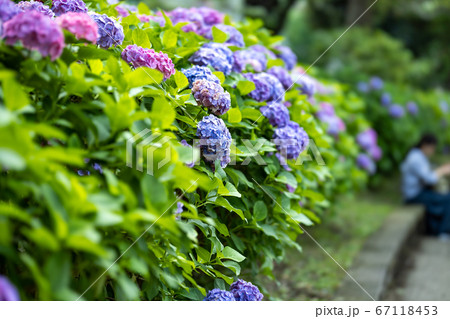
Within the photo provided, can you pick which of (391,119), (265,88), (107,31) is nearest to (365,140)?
(391,119)

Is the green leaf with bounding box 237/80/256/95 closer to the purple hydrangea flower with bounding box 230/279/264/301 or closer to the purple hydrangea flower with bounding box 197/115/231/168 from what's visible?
the purple hydrangea flower with bounding box 197/115/231/168

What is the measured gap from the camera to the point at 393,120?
22.0ft

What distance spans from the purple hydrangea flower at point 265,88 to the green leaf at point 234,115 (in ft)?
1.23

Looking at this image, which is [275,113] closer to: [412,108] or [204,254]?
[204,254]

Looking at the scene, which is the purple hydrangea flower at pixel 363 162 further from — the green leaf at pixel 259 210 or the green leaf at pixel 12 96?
the green leaf at pixel 12 96

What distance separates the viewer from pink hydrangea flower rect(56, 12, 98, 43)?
4.72 ft

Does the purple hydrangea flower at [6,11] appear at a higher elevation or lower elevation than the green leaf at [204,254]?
higher

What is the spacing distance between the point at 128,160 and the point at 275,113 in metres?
1.17

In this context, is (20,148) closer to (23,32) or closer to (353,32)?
(23,32)

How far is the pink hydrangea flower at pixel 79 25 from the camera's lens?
1438 millimetres

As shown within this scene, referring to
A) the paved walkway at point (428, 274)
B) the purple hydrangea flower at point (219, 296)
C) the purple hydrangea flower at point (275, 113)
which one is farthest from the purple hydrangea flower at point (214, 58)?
the paved walkway at point (428, 274)

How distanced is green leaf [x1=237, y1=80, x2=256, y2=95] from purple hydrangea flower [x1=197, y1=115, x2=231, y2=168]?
0.49 metres
